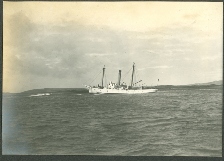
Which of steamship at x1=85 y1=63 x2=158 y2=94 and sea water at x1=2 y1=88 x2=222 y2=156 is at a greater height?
steamship at x1=85 y1=63 x2=158 y2=94

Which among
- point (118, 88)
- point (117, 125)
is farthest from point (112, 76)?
point (117, 125)

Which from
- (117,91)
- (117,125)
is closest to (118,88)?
(117,91)

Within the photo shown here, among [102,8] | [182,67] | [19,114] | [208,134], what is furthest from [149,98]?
[19,114]

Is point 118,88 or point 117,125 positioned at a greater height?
point 118,88

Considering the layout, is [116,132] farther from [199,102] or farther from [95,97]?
[199,102]

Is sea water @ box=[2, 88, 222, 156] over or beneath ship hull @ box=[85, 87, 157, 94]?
beneath

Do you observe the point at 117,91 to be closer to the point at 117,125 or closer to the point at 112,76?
the point at 112,76
